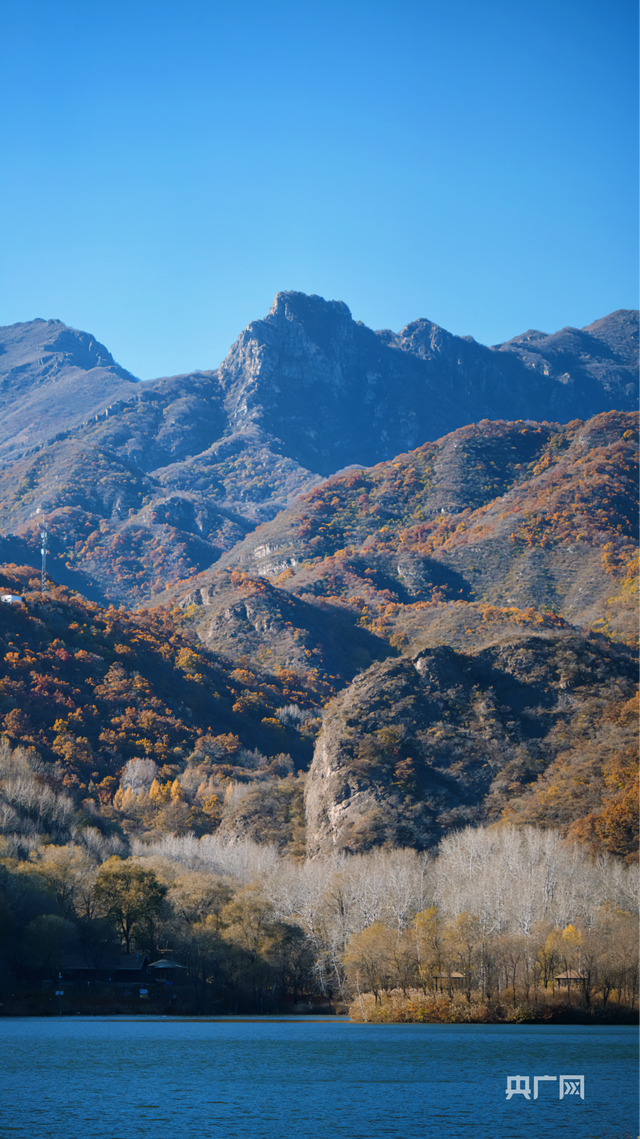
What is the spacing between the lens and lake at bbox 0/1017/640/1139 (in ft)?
138

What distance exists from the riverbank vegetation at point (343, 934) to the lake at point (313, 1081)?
4.02 metres

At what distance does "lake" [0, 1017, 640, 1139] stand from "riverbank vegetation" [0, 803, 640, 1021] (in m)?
4.02

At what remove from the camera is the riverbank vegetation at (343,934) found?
241ft

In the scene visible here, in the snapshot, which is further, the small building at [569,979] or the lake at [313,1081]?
the small building at [569,979]

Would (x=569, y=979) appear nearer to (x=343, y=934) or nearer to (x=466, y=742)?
(x=343, y=934)

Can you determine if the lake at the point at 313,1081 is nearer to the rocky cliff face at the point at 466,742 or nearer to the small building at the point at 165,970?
the small building at the point at 165,970

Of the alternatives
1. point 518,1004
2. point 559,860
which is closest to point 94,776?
point 559,860

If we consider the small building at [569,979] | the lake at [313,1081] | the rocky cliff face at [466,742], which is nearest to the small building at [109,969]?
the lake at [313,1081]

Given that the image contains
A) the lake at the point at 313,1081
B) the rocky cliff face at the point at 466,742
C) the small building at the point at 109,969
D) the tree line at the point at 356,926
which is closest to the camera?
the lake at the point at 313,1081

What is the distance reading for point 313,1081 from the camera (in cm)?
5269

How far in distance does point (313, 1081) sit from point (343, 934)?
34098mm

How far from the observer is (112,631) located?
179 m

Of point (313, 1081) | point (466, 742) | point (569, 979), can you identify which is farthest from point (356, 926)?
point (466, 742)

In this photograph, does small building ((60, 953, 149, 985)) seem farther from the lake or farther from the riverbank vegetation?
the lake
